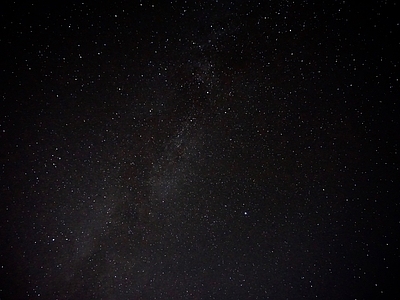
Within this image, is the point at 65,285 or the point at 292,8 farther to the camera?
the point at 65,285

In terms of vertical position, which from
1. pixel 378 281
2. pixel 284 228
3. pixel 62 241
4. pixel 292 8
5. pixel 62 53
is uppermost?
pixel 62 53

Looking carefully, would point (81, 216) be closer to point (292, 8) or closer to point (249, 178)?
point (249, 178)

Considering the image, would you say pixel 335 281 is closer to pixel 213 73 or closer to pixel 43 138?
pixel 213 73

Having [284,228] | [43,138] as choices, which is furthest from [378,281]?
[43,138]

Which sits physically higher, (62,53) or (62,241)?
(62,53)

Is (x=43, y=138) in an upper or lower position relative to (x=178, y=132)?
upper

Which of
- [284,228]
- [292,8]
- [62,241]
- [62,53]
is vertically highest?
[62,53]

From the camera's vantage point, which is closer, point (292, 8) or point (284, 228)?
point (292, 8)

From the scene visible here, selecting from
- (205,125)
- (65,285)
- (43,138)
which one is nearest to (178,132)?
(205,125)
